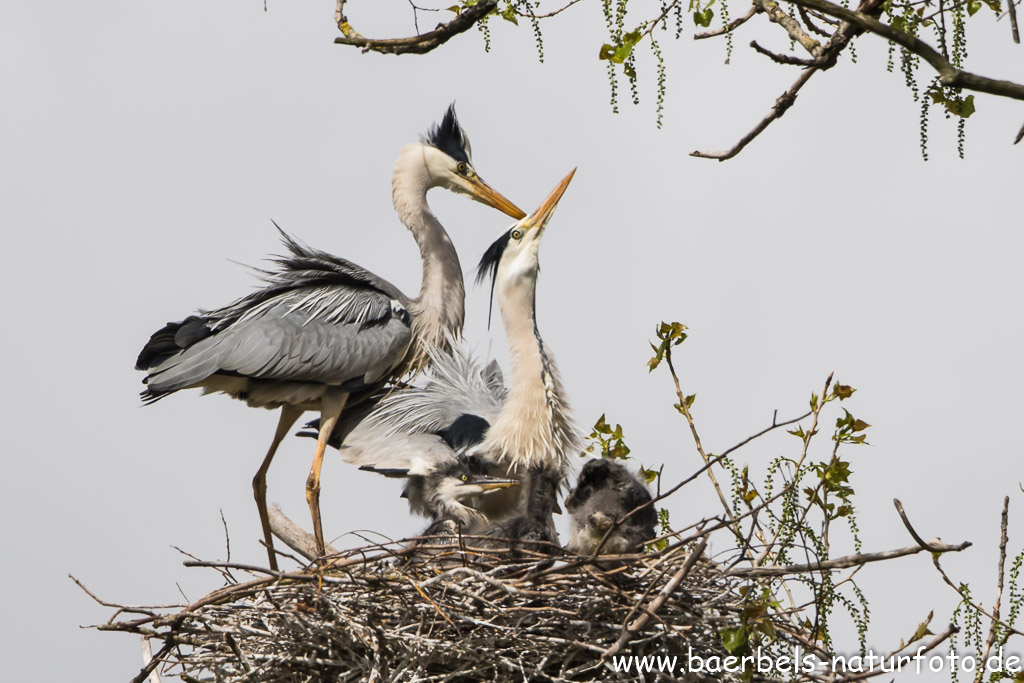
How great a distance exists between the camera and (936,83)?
4.02 meters

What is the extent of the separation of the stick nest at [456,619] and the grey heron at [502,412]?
941mm

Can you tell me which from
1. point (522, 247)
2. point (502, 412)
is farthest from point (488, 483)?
point (522, 247)

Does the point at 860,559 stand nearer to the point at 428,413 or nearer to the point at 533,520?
the point at 533,520

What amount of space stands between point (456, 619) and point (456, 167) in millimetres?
3463

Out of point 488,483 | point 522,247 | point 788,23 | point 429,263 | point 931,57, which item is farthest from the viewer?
point 429,263

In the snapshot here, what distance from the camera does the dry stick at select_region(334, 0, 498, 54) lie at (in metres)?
4.80

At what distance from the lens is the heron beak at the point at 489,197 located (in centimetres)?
733

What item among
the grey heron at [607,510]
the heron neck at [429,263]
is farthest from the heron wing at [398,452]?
the grey heron at [607,510]

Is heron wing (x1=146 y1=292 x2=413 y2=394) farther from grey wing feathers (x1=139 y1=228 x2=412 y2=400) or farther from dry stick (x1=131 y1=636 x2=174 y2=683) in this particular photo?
dry stick (x1=131 y1=636 x2=174 y2=683)

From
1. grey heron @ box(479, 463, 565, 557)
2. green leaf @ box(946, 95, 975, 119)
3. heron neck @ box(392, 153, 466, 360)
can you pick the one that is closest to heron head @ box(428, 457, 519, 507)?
grey heron @ box(479, 463, 565, 557)

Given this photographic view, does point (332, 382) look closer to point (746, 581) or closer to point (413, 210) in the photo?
point (413, 210)

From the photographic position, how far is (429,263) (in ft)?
23.4

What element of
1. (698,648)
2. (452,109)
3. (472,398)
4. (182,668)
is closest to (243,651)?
(182,668)

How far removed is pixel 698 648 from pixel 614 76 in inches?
79.4
